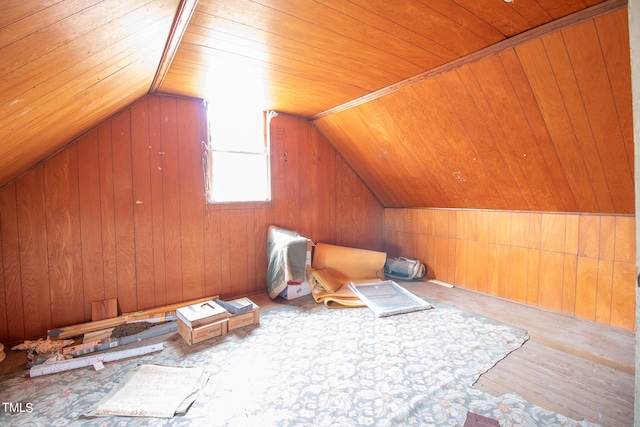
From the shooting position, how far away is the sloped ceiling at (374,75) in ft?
4.22

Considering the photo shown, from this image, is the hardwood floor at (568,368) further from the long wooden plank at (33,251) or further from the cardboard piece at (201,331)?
the cardboard piece at (201,331)

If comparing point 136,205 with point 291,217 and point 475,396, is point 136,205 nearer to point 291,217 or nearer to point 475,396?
point 291,217

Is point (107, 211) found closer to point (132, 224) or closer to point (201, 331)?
point (132, 224)

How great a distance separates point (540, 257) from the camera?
313 cm

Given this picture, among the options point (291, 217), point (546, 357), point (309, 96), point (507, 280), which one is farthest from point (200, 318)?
point (507, 280)

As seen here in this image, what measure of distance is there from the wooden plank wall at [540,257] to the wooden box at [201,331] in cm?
284

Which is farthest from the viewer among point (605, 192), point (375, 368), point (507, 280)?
point (507, 280)

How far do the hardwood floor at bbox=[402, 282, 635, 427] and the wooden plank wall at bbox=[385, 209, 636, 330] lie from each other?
21 centimetres

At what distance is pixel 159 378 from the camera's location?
78.4 inches

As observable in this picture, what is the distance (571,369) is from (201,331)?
2707 millimetres

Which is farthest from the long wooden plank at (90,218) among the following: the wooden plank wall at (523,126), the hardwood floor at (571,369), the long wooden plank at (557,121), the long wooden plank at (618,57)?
the long wooden plank at (618,57)

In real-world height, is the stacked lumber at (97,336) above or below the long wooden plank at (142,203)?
below

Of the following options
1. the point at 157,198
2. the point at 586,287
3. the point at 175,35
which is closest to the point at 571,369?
the point at 586,287

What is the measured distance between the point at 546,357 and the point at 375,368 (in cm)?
127
